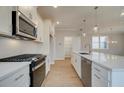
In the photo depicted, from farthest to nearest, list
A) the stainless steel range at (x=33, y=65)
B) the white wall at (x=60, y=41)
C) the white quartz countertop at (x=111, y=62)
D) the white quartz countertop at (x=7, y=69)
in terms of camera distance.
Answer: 1. the white wall at (x=60, y=41)
2. the stainless steel range at (x=33, y=65)
3. the white quartz countertop at (x=111, y=62)
4. the white quartz countertop at (x=7, y=69)

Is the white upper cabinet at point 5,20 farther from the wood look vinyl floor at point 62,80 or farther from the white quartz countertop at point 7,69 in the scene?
the wood look vinyl floor at point 62,80

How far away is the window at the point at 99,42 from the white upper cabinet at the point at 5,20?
35.7 ft

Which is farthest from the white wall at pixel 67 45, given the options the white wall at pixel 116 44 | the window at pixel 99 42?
the white wall at pixel 116 44

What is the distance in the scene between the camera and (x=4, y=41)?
2682 mm

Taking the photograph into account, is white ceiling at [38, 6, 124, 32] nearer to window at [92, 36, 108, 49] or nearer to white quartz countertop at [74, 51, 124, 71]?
white quartz countertop at [74, 51, 124, 71]

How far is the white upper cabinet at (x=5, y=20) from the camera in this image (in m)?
1.95

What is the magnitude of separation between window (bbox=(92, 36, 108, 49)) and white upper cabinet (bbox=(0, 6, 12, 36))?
35.7 ft

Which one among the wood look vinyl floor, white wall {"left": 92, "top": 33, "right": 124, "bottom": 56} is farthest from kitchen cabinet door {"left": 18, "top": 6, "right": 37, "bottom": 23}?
white wall {"left": 92, "top": 33, "right": 124, "bottom": 56}

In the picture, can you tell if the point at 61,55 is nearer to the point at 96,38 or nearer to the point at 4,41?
the point at 96,38

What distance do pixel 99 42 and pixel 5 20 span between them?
11365mm
